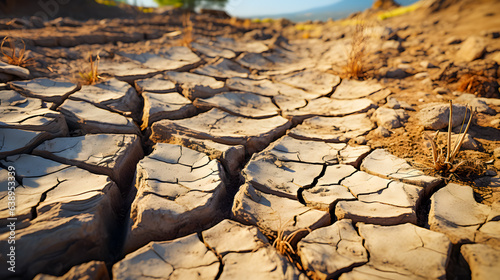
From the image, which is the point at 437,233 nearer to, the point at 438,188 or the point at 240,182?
the point at 438,188

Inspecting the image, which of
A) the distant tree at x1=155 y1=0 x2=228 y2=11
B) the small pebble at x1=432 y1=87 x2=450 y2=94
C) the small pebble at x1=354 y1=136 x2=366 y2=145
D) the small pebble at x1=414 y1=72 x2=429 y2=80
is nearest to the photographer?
the small pebble at x1=354 y1=136 x2=366 y2=145

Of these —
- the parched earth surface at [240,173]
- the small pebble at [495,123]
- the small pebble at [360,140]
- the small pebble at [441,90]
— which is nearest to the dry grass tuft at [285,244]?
the parched earth surface at [240,173]

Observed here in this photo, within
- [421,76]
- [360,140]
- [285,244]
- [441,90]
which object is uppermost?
[421,76]

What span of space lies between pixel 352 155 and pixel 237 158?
835 mm

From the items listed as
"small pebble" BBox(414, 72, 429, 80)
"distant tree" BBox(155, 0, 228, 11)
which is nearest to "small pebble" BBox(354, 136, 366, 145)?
"small pebble" BBox(414, 72, 429, 80)

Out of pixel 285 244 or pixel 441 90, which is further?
pixel 441 90

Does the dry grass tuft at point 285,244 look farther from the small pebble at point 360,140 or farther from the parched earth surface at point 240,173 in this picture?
the small pebble at point 360,140

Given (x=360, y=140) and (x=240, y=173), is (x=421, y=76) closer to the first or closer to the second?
(x=360, y=140)

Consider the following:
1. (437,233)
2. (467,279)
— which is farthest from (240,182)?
(467,279)

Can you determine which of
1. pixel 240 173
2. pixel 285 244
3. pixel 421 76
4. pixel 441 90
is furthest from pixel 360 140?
pixel 421 76

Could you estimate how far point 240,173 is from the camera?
5.96 ft

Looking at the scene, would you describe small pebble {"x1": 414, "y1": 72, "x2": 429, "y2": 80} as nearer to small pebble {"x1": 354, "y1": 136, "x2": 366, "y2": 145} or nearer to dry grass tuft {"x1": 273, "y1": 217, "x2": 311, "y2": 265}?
small pebble {"x1": 354, "y1": 136, "x2": 366, "y2": 145}

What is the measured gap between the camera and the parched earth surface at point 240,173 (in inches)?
48.5

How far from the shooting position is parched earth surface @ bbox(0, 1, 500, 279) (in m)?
1.23
